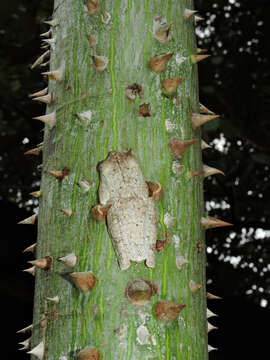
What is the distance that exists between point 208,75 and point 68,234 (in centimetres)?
288

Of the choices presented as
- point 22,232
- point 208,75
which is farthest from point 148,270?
point 208,75

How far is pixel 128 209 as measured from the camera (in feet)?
2.75

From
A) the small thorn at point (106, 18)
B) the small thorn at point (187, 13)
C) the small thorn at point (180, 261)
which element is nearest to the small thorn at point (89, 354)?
the small thorn at point (180, 261)

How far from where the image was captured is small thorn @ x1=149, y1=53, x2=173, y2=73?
958mm

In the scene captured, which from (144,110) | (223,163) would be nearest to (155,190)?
(144,110)

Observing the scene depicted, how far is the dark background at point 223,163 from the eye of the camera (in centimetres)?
325

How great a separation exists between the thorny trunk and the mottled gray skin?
0.05 ft

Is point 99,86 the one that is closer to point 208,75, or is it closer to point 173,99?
point 173,99

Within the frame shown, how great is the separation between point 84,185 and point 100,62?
26 cm

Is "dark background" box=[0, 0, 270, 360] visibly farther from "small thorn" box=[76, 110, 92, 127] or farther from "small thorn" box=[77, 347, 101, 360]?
"small thorn" box=[77, 347, 101, 360]

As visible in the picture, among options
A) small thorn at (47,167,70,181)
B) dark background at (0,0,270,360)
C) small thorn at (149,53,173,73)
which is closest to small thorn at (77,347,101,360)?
small thorn at (47,167,70,181)

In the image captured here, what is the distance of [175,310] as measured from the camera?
2.67ft

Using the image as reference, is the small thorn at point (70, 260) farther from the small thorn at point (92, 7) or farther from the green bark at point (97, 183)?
the small thorn at point (92, 7)

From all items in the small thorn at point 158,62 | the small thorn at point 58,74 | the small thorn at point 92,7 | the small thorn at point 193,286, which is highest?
the small thorn at point 92,7
